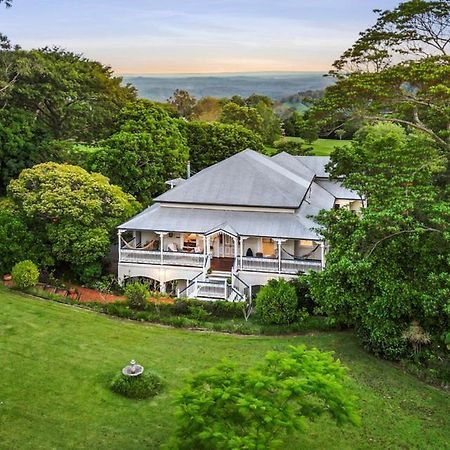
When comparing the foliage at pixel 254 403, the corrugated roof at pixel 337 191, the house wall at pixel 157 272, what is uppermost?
the corrugated roof at pixel 337 191

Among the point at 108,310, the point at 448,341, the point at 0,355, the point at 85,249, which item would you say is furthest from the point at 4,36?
the point at 448,341

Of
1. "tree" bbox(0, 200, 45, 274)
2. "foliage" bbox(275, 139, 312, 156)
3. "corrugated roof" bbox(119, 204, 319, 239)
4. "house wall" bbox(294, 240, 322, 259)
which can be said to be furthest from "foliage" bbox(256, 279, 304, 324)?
"foliage" bbox(275, 139, 312, 156)

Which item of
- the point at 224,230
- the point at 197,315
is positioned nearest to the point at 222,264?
the point at 224,230

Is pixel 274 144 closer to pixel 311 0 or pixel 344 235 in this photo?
pixel 311 0

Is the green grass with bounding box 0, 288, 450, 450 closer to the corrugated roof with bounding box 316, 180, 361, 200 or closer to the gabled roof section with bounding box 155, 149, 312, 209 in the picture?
the gabled roof section with bounding box 155, 149, 312, 209

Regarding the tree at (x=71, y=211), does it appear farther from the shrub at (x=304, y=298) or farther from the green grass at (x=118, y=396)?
the shrub at (x=304, y=298)

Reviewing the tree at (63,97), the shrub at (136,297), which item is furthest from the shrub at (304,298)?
the tree at (63,97)

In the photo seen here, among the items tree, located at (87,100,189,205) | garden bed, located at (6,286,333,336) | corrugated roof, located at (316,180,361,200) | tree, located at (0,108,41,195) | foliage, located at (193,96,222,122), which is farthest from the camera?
foliage, located at (193,96,222,122)
